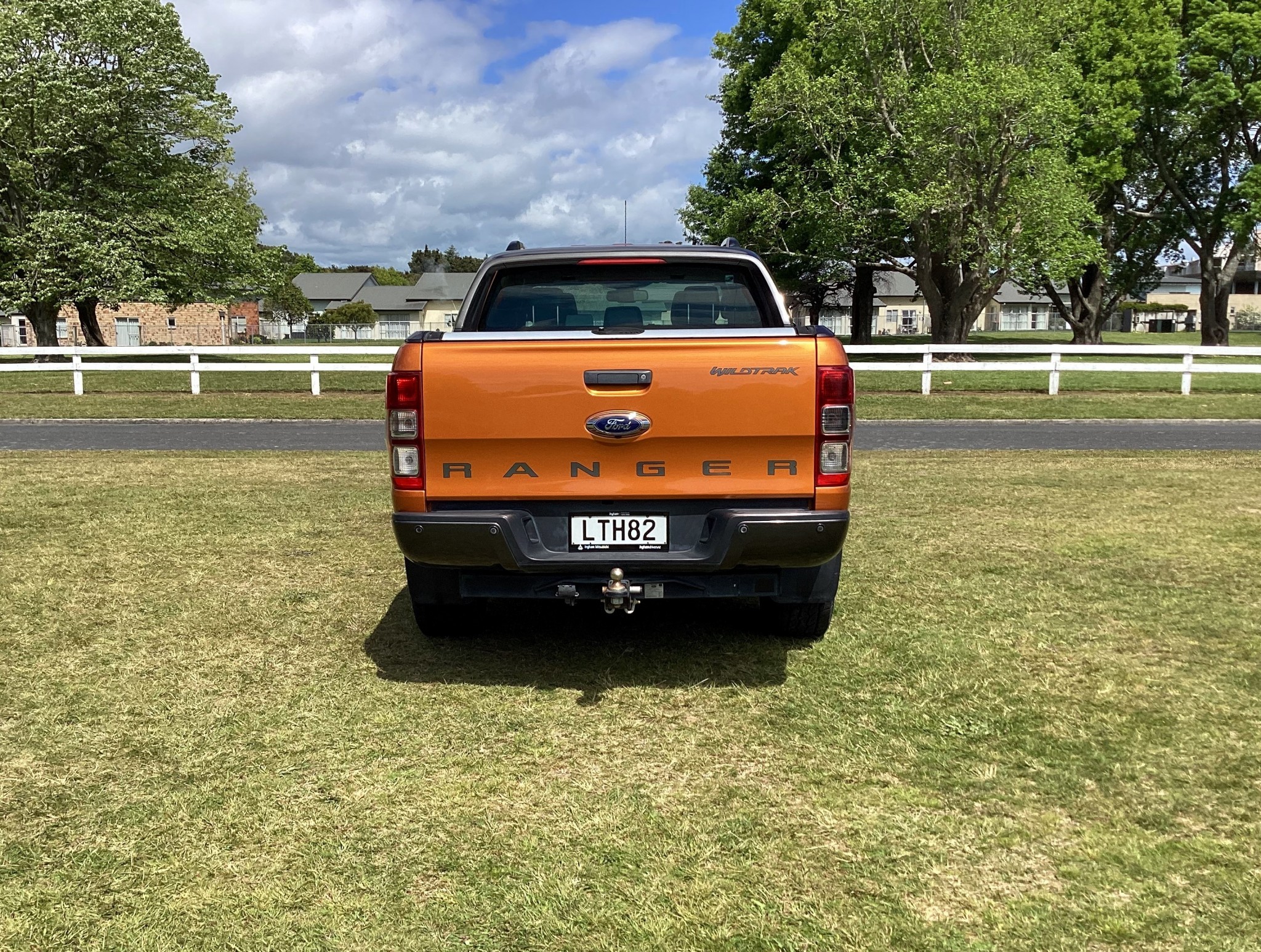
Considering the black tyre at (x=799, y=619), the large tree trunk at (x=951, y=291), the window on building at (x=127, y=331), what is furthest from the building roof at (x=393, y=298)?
the black tyre at (x=799, y=619)

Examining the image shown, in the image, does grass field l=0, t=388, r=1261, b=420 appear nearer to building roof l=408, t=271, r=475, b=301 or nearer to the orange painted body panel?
the orange painted body panel

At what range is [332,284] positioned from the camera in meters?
115

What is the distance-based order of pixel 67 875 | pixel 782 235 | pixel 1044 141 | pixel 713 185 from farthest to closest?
pixel 713 185, pixel 782 235, pixel 1044 141, pixel 67 875

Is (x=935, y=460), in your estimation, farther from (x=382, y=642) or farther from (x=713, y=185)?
(x=713, y=185)

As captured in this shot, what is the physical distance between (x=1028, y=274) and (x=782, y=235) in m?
7.64

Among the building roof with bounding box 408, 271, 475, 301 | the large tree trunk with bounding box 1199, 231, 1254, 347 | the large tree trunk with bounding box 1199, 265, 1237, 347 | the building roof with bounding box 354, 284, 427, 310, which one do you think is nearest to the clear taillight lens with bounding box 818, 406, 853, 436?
the large tree trunk with bounding box 1199, 231, 1254, 347

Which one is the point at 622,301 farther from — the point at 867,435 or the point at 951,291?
the point at 951,291

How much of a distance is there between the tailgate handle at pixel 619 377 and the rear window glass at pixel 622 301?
3.46 feet

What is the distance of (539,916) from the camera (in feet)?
9.23

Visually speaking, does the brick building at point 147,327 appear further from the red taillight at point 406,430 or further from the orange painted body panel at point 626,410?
the orange painted body panel at point 626,410

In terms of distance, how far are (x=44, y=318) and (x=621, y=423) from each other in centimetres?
3529

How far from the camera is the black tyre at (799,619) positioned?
204 inches

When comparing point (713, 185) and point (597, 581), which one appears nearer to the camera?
point (597, 581)

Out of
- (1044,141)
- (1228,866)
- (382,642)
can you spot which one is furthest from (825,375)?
(1044,141)
